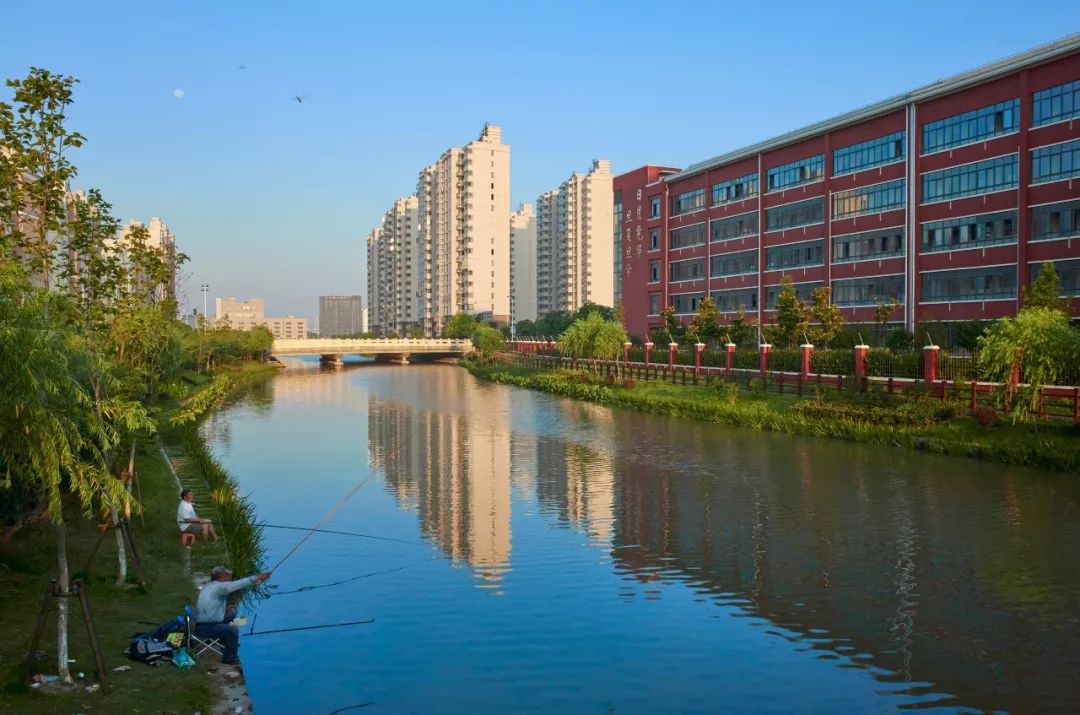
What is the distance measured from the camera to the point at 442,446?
3447 centimetres

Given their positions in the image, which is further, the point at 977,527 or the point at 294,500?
the point at 294,500

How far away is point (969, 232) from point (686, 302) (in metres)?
29.3

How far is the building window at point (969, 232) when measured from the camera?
46875 millimetres

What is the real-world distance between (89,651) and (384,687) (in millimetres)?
3430

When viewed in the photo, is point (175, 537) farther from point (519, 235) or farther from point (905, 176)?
point (519, 235)

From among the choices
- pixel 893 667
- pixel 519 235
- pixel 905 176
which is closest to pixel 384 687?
pixel 893 667

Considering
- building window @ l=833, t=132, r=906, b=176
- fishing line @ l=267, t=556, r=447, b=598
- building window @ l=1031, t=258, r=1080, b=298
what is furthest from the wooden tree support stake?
building window @ l=833, t=132, r=906, b=176

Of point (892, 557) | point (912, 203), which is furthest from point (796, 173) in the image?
point (892, 557)

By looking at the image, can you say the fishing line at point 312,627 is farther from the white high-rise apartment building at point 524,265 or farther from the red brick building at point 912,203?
the white high-rise apartment building at point 524,265

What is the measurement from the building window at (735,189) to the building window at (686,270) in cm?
513

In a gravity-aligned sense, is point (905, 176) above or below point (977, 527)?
above

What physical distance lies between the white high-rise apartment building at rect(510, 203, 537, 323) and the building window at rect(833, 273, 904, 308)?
134 meters

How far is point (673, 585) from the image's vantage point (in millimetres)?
15305

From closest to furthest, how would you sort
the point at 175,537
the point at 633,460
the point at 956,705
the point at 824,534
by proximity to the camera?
the point at 956,705, the point at 175,537, the point at 824,534, the point at 633,460
